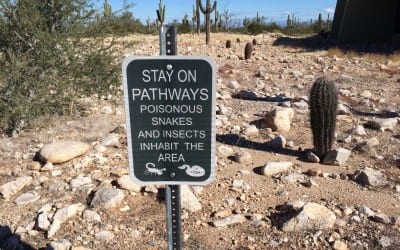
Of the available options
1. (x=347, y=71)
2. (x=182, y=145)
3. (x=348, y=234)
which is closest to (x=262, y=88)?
(x=347, y=71)

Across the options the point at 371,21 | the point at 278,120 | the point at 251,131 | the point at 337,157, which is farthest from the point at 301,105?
the point at 371,21

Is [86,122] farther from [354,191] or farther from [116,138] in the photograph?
[354,191]

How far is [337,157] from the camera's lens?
15.6ft

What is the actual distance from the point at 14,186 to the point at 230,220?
1939 millimetres

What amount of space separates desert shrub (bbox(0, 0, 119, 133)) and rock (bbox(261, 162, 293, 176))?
8.89ft

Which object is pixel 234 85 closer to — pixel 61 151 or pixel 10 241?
pixel 61 151

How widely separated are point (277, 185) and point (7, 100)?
3.27 meters

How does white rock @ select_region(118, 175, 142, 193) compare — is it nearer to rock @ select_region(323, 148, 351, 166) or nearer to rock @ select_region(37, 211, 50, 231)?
rock @ select_region(37, 211, 50, 231)

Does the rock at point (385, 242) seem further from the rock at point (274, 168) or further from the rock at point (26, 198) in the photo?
the rock at point (26, 198)

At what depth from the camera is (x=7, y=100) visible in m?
5.45

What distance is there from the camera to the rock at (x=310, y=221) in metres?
3.46

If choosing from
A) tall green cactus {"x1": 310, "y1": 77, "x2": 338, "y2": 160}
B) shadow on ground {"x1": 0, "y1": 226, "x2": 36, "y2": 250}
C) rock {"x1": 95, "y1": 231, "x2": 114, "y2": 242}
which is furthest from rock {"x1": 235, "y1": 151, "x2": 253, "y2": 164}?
shadow on ground {"x1": 0, "y1": 226, "x2": 36, "y2": 250}

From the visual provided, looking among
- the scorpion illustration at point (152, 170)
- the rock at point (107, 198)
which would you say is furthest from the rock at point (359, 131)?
the scorpion illustration at point (152, 170)

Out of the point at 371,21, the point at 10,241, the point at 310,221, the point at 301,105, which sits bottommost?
the point at 10,241
